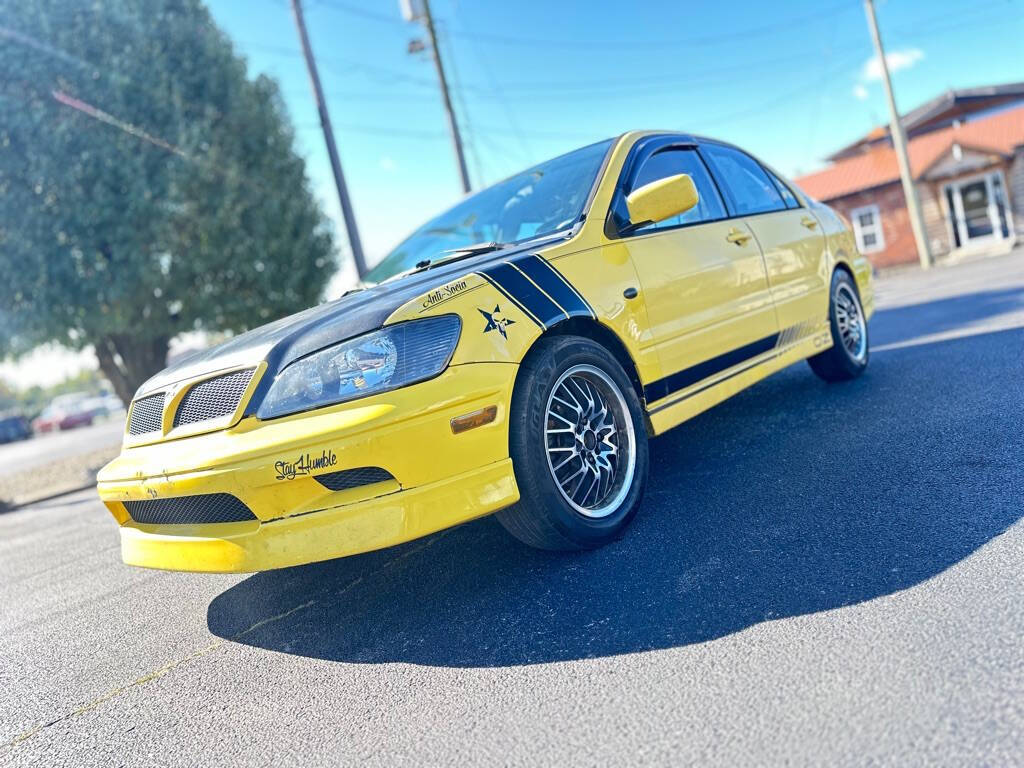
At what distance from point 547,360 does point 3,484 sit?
542 inches

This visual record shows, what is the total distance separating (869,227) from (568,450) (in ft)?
85.2

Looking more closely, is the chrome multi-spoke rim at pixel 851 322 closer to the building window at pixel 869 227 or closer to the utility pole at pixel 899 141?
the utility pole at pixel 899 141

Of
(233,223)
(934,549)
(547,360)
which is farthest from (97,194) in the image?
(934,549)

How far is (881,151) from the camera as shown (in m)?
28.0

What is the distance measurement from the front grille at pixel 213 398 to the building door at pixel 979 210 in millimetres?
25724

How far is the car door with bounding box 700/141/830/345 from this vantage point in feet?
Answer: 14.4

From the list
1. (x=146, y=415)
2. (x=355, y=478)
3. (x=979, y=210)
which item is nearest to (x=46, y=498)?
(x=146, y=415)

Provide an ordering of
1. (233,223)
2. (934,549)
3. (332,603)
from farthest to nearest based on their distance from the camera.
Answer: (233,223) < (332,603) < (934,549)

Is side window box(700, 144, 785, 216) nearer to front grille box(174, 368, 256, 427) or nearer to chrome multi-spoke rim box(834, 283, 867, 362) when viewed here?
chrome multi-spoke rim box(834, 283, 867, 362)

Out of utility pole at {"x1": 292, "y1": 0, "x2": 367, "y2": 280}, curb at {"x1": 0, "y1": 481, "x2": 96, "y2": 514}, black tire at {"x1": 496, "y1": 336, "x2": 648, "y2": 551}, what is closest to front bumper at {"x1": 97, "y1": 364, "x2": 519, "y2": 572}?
black tire at {"x1": 496, "y1": 336, "x2": 648, "y2": 551}

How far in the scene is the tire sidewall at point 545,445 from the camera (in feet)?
8.89

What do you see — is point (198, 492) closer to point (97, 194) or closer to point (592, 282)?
point (592, 282)

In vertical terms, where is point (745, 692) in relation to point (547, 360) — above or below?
below

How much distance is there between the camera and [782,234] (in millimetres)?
4617
